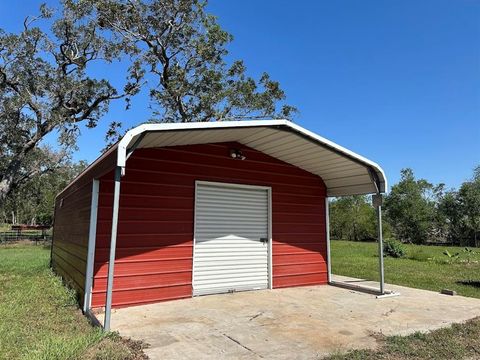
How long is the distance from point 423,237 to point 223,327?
35442 mm

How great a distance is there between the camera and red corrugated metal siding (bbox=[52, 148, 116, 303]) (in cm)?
545

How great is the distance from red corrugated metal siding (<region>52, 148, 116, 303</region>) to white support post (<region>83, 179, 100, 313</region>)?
0.22 metres

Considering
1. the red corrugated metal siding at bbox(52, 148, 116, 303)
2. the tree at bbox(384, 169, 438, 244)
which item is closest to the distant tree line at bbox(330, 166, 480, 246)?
the tree at bbox(384, 169, 438, 244)

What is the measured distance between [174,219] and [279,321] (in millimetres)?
2463

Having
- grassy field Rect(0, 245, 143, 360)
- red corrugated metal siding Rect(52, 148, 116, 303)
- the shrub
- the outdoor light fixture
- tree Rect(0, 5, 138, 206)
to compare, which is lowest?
grassy field Rect(0, 245, 143, 360)

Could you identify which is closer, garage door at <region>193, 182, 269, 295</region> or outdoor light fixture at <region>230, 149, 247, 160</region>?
garage door at <region>193, 182, 269, 295</region>

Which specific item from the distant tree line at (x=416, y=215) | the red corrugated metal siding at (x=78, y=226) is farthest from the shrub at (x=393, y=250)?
the distant tree line at (x=416, y=215)

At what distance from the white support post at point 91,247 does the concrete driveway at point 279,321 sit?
0.48 metres

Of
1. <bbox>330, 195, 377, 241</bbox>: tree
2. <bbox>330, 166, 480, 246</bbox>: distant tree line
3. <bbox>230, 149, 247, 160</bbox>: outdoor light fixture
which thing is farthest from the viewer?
<bbox>330, 166, 480, 246</bbox>: distant tree line

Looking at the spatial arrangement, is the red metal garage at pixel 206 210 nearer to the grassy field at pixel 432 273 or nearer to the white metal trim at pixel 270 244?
the white metal trim at pixel 270 244

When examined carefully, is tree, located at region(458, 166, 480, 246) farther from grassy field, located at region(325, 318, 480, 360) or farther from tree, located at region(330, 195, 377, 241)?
grassy field, located at region(325, 318, 480, 360)

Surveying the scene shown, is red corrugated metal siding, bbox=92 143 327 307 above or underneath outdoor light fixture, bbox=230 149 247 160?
underneath

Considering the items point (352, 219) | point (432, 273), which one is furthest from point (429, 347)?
point (352, 219)

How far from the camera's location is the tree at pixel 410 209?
1375 inches
